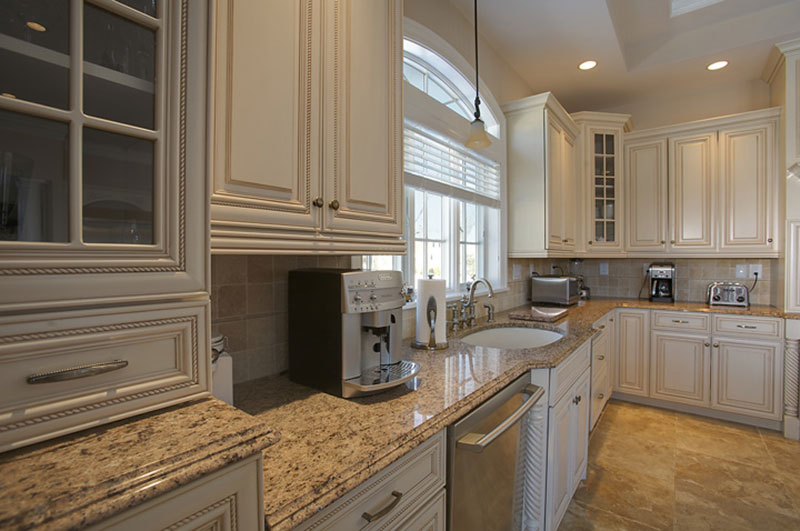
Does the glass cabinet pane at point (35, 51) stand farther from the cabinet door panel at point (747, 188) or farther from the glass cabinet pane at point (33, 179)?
the cabinet door panel at point (747, 188)

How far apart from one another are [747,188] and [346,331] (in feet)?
12.4

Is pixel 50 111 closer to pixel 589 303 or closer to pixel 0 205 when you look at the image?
pixel 0 205

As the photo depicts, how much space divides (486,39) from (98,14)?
2.62 metres

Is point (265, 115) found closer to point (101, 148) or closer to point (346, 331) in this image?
point (101, 148)

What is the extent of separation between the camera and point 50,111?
0.54 metres

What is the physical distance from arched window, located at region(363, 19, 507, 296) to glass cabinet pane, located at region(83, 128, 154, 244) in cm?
119

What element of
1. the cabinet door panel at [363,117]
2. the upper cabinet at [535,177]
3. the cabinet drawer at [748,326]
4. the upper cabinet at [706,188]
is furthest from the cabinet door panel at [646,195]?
the cabinet door panel at [363,117]

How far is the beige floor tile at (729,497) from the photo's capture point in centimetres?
185

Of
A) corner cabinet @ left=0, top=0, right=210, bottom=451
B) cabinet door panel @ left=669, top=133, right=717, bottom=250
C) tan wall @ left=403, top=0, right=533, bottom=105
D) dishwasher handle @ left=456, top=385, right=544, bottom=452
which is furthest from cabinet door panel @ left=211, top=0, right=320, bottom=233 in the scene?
cabinet door panel @ left=669, top=133, right=717, bottom=250

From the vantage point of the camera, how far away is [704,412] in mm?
3102

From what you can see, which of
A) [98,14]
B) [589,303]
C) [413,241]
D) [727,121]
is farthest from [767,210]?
[98,14]

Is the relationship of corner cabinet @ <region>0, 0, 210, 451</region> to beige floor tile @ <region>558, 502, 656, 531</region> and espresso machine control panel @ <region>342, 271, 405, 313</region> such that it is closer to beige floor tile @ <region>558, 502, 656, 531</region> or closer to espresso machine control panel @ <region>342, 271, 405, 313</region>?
espresso machine control panel @ <region>342, 271, 405, 313</region>

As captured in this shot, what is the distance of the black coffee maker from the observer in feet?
11.5

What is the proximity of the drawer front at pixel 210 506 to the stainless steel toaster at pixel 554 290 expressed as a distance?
9.67ft
